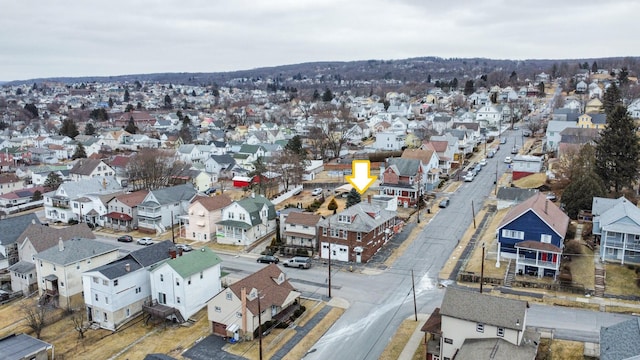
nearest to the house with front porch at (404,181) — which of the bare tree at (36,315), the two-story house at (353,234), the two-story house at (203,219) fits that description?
the two-story house at (353,234)

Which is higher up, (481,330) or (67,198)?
(481,330)

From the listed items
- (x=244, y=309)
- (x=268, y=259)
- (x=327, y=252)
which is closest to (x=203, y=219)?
(x=268, y=259)

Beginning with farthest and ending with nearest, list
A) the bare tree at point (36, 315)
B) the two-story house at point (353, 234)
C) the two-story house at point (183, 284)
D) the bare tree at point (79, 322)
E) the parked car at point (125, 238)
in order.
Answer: the parked car at point (125, 238)
the two-story house at point (353, 234)
the two-story house at point (183, 284)
the bare tree at point (79, 322)
the bare tree at point (36, 315)

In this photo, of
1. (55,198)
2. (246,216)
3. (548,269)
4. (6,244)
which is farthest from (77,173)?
(548,269)

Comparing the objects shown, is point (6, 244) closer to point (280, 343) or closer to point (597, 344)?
point (280, 343)

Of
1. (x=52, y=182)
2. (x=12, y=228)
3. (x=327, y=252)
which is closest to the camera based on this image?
(x=327, y=252)

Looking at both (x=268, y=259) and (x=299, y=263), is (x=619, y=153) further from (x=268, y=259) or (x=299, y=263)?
(x=268, y=259)

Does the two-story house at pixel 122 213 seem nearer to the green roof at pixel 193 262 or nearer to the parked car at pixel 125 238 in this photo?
the parked car at pixel 125 238
